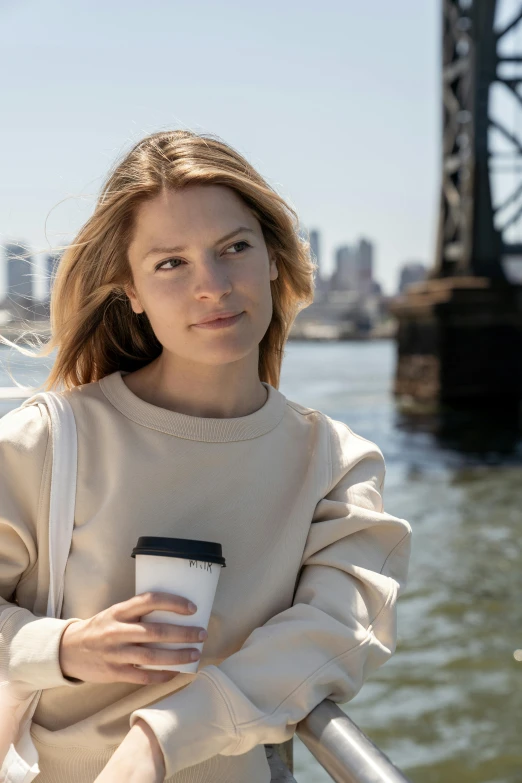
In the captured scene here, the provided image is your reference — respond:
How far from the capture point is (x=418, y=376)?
13.5m

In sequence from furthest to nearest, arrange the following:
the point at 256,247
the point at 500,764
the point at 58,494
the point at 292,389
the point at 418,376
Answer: the point at 292,389
the point at 418,376
the point at 500,764
the point at 256,247
the point at 58,494

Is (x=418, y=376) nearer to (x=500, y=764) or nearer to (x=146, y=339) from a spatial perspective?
(x=500, y=764)

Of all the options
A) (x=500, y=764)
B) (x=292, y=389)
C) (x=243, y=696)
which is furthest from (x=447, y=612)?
(x=292, y=389)

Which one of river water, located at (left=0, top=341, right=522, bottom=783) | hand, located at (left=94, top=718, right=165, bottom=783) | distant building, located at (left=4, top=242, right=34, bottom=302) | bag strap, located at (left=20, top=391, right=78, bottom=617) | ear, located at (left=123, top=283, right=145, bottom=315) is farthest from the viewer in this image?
river water, located at (left=0, top=341, right=522, bottom=783)

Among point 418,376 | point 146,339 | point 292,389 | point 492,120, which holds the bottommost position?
point 292,389

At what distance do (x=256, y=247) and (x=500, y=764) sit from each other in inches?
103

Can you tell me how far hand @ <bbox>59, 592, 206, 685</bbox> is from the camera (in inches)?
46.4

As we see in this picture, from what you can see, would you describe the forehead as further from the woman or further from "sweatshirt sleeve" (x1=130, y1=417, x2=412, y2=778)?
"sweatshirt sleeve" (x1=130, y1=417, x2=412, y2=778)

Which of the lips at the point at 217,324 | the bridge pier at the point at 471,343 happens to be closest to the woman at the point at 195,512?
the lips at the point at 217,324

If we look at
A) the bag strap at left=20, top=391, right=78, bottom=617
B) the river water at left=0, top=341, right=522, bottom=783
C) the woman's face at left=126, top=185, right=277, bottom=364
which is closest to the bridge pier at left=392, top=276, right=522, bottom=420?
the river water at left=0, top=341, right=522, bottom=783

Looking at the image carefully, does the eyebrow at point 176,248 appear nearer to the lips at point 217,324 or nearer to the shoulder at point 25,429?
the lips at point 217,324

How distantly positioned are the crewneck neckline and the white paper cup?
11.4 inches

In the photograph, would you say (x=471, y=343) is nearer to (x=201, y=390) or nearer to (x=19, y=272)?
(x=19, y=272)

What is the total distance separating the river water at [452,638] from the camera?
11.3 ft
